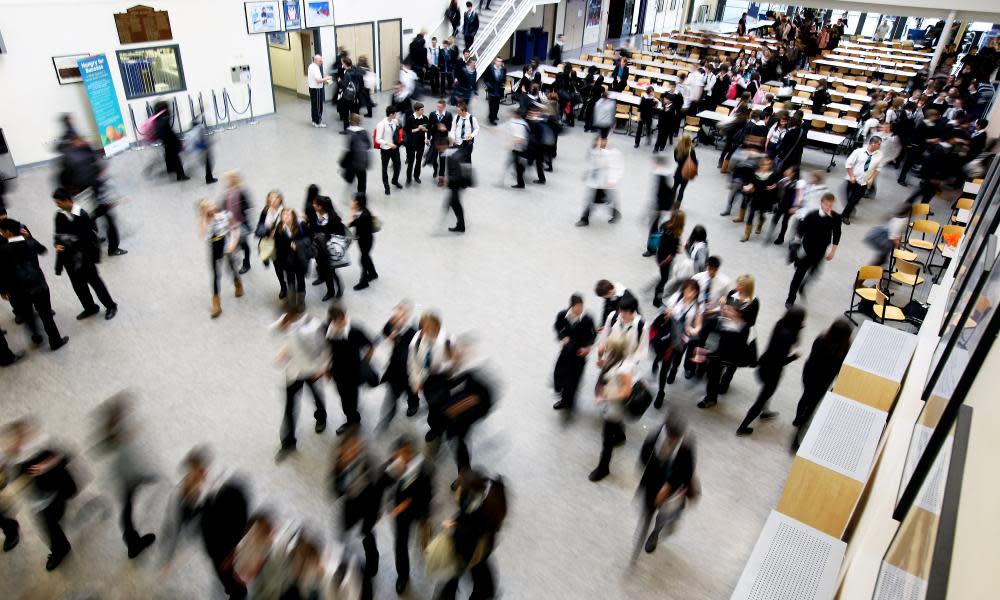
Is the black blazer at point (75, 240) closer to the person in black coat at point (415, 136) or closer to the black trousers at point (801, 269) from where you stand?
the person in black coat at point (415, 136)

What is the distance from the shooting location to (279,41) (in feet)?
50.7

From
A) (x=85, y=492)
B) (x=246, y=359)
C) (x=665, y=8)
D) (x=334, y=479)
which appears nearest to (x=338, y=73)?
(x=246, y=359)

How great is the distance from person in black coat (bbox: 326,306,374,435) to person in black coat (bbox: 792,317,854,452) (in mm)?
3900

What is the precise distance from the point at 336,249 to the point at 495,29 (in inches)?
517

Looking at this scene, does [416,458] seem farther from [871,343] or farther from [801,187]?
[801,187]

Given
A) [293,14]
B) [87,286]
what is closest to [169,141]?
[87,286]

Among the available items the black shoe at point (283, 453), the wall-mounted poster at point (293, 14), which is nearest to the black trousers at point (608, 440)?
the black shoe at point (283, 453)

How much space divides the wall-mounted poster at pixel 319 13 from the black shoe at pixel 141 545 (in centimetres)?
A: 1270

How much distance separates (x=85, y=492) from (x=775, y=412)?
20.7 feet

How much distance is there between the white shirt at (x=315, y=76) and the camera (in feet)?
43.7

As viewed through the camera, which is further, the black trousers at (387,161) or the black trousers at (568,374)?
the black trousers at (387,161)

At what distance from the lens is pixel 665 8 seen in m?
30.7

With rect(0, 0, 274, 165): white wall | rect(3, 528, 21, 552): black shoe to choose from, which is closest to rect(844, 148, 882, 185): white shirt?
rect(3, 528, 21, 552): black shoe

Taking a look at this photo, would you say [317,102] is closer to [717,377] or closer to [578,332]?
[578,332]
